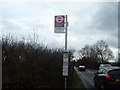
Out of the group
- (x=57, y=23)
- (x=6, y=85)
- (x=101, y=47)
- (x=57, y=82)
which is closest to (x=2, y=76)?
(x=6, y=85)

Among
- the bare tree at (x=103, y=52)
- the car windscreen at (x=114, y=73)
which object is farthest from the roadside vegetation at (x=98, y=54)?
the car windscreen at (x=114, y=73)

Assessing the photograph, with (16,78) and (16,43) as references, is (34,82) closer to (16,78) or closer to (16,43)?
(16,78)

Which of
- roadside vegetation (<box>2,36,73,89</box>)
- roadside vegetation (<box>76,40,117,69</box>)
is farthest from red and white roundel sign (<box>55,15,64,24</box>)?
roadside vegetation (<box>76,40,117,69</box>)

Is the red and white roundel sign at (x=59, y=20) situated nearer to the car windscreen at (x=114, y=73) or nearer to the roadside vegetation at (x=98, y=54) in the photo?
the car windscreen at (x=114, y=73)

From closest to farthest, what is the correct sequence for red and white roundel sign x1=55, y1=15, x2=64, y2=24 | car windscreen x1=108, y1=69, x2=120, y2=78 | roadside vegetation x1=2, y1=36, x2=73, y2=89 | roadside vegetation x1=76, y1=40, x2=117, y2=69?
roadside vegetation x1=2, y1=36, x2=73, y2=89 < red and white roundel sign x1=55, y1=15, x2=64, y2=24 < car windscreen x1=108, y1=69, x2=120, y2=78 < roadside vegetation x1=76, y1=40, x2=117, y2=69

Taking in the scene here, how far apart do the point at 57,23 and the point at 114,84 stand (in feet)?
14.6

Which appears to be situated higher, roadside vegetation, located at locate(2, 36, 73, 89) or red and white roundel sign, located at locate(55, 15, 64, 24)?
red and white roundel sign, located at locate(55, 15, 64, 24)

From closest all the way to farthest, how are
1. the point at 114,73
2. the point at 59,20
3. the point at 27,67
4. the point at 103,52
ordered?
1. the point at 27,67
2. the point at 59,20
3. the point at 114,73
4. the point at 103,52

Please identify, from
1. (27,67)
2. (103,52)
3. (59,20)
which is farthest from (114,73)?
(103,52)

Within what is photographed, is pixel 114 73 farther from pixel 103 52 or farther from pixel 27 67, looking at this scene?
pixel 103 52

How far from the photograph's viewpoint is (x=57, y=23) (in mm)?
9250

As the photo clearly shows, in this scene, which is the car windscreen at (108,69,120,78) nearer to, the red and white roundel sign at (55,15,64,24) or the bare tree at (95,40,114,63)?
the red and white roundel sign at (55,15,64,24)

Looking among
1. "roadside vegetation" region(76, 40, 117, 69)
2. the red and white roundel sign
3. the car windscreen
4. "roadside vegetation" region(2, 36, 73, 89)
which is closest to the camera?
"roadside vegetation" region(2, 36, 73, 89)

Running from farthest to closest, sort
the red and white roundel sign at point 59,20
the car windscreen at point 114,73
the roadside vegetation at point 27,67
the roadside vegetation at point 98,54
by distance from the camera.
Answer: the roadside vegetation at point 98,54, the car windscreen at point 114,73, the red and white roundel sign at point 59,20, the roadside vegetation at point 27,67
